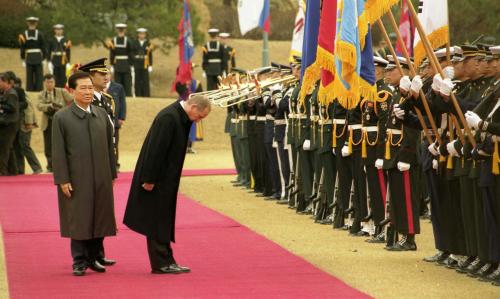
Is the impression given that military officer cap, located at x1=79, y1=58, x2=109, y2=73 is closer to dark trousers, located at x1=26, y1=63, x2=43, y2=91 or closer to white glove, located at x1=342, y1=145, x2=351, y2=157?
white glove, located at x1=342, y1=145, x2=351, y2=157

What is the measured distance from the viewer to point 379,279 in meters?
11.2

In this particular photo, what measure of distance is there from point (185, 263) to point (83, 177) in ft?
4.51

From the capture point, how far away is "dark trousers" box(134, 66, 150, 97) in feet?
125

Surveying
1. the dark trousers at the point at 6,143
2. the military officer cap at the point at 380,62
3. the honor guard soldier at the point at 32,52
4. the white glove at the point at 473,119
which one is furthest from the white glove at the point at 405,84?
the honor guard soldier at the point at 32,52

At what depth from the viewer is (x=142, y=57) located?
37125 millimetres

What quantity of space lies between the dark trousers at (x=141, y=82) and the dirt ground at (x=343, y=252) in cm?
1458

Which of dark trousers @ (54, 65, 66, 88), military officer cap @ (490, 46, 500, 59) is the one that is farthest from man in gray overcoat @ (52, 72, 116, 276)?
dark trousers @ (54, 65, 66, 88)

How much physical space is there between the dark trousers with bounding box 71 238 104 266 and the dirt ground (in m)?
0.65

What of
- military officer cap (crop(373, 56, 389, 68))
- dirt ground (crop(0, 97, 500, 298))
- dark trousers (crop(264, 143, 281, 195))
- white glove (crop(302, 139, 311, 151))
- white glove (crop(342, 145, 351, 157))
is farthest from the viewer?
dark trousers (crop(264, 143, 281, 195))

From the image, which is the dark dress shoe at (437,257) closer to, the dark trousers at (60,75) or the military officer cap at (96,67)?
the military officer cap at (96,67)

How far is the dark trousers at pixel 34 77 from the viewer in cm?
3709

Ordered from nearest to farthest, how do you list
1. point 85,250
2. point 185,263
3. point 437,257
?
point 85,250 → point 185,263 → point 437,257

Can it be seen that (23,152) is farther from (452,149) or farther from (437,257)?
(452,149)

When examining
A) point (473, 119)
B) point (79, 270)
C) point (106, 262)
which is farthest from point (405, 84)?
point (79, 270)
